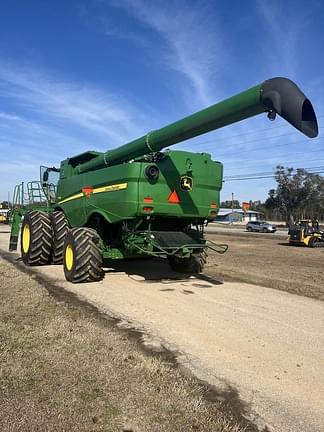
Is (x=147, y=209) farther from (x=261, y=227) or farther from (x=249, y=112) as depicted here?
(x=261, y=227)

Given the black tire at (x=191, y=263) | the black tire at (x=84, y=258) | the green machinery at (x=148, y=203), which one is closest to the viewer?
the green machinery at (x=148, y=203)

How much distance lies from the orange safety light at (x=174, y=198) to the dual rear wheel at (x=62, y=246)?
68.5 inches

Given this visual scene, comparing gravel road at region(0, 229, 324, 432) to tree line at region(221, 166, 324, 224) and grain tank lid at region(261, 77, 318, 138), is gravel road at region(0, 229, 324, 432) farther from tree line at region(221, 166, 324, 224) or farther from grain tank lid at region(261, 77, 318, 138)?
tree line at region(221, 166, 324, 224)

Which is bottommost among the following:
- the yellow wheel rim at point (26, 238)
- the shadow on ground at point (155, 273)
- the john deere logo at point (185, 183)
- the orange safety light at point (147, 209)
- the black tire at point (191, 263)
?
the shadow on ground at point (155, 273)

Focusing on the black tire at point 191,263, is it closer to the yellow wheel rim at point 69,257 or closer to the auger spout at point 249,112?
the yellow wheel rim at point 69,257

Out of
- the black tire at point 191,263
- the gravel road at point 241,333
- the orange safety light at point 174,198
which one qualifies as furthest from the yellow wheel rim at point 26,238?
the orange safety light at point 174,198

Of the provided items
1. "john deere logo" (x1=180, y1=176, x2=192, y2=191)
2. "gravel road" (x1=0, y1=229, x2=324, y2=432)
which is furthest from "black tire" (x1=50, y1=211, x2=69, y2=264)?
"john deere logo" (x1=180, y1=176, x2=192, y2=191)

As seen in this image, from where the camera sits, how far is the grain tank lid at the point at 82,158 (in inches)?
452

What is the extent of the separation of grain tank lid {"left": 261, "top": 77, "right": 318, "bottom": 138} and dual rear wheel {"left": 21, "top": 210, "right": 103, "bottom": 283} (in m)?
4.71

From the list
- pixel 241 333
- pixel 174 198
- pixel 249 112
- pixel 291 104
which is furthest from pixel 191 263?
pixel 291 104

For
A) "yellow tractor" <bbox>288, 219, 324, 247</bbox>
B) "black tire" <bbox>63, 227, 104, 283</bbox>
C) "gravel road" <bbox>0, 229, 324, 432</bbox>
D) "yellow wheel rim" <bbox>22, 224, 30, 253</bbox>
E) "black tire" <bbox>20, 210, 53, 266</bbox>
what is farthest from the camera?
"yellow tractor" <bbox>288, 219, 324, 247</bbox>

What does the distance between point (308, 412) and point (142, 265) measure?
28.3 ft

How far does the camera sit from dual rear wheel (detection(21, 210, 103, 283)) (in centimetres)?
894

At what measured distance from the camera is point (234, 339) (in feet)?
17.6
